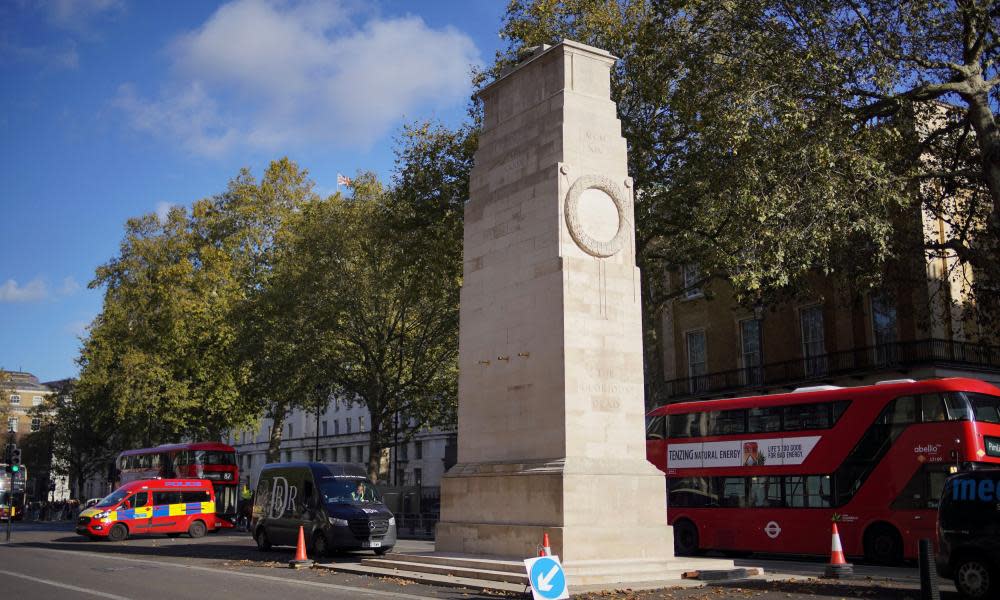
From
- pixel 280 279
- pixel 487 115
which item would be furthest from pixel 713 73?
pixel 280 279

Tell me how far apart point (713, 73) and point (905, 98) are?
4.20m

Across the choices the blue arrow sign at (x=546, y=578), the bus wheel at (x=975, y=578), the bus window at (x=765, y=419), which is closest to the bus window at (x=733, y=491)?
the bus window at (x=765, y=419)

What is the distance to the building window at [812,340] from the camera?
34.3 metres

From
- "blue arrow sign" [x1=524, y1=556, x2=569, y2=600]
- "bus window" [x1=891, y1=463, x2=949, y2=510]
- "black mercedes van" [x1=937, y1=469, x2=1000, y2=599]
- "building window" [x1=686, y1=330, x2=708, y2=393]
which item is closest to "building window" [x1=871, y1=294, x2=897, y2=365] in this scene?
"building window" [x1=686, y1=330, x2=708, y2=393]

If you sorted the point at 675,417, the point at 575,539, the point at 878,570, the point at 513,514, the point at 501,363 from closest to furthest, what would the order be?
the point at 575,539 → the point at 513,514 → the point at 501,363 → the point at 878,570 → the point at 675,417

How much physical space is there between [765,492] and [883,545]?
9.65ft

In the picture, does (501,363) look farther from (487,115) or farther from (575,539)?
(487,115)

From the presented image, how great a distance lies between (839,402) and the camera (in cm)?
2031

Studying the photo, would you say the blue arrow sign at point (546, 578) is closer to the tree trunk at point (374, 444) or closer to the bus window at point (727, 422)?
the bus window at point (727, 422)

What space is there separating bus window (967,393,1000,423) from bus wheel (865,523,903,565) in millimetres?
2976

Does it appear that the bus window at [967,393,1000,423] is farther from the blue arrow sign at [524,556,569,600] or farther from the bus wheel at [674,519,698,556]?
the blue arrow sign at [524,556,569,600]

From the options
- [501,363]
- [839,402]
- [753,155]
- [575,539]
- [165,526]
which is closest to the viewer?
[575,539]

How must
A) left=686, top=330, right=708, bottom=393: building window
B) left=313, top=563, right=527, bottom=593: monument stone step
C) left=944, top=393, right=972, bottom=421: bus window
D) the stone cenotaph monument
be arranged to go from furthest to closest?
left=686, top=330, right=708, bottom=393: building window < left=944, top=393, right=972, bottom=421: bus window < the stone cenotaph monument < left=313, top=563, right=527, bottom=593: monument stone step

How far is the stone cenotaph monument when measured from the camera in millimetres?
14477
